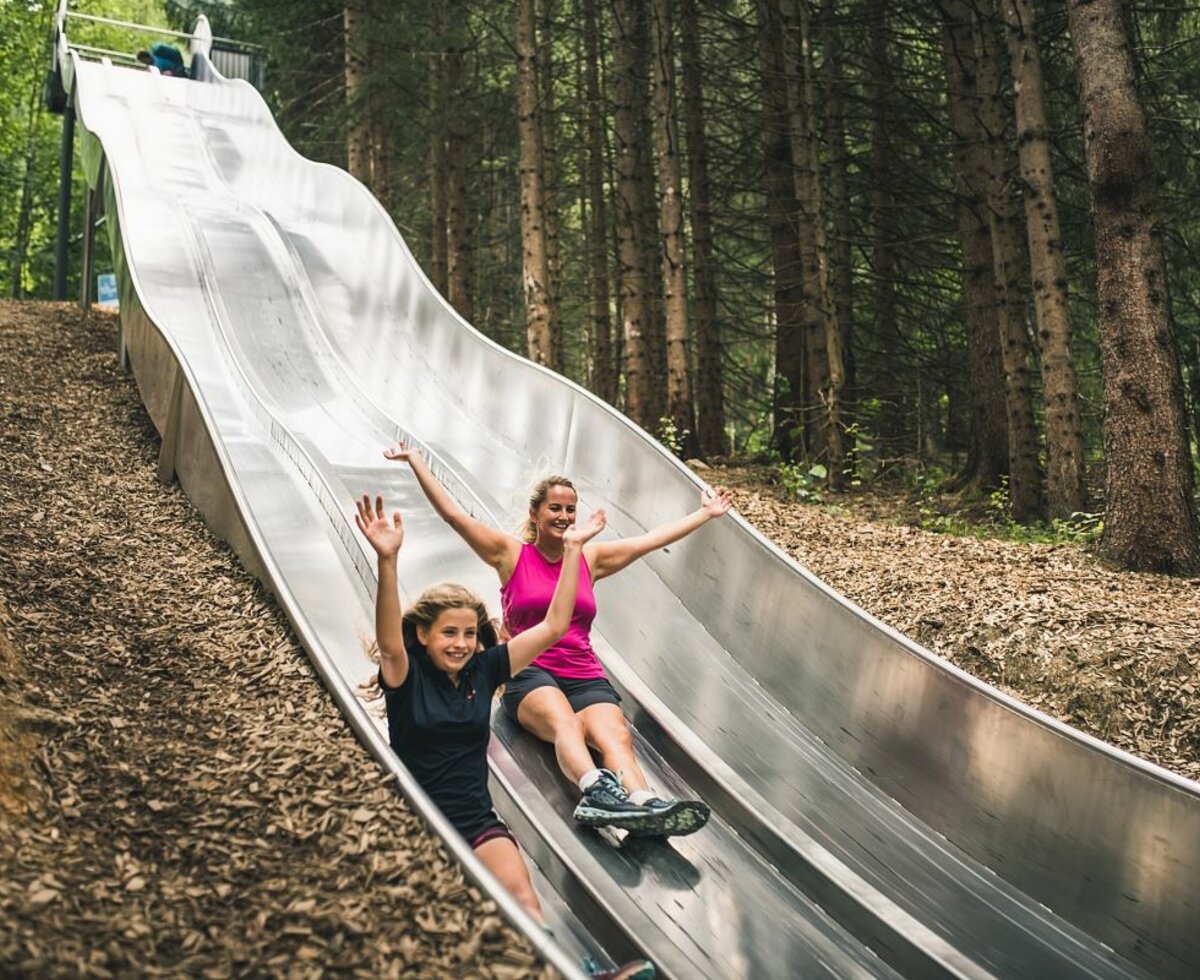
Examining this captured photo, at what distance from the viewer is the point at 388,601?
3.66m

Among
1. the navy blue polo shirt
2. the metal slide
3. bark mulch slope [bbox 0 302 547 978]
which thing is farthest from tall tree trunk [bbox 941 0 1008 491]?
the navy blue polo shirt

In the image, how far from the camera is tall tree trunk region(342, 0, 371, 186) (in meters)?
15.4

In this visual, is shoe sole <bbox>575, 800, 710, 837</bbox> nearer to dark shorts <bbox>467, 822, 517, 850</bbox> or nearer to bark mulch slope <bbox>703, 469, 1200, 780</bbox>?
dark shorts <bbox>467, 822, 517, 850</bbox>

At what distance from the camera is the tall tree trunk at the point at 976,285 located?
36.7 feet

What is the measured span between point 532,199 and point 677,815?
8902 mm

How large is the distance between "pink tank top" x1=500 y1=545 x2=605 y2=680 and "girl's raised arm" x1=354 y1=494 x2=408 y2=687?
1274 millimetres

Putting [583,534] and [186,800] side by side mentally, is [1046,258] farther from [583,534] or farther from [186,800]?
[186,800]

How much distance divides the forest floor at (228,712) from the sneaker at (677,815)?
1137 mm

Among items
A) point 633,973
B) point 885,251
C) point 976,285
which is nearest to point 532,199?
point 976,285

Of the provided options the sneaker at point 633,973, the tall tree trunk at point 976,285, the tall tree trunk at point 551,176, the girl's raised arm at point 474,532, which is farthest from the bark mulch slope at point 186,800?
the tall tree trunk at point 551,176

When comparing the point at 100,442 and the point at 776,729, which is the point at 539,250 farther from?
the point at 776,729

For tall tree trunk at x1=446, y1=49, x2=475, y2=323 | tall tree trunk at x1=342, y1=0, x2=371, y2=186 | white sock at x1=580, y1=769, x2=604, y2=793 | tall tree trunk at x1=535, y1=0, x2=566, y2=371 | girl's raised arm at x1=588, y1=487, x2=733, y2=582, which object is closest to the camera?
white sock at x1=580, y1=769, x2=604, y2=793

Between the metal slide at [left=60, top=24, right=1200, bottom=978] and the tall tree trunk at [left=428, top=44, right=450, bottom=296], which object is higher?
the tall tree trunk at [left=428, top=44, right=450, bottom=296]

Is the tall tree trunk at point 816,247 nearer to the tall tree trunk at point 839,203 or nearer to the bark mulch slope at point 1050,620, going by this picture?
the tall tree trunk at point 839,203
